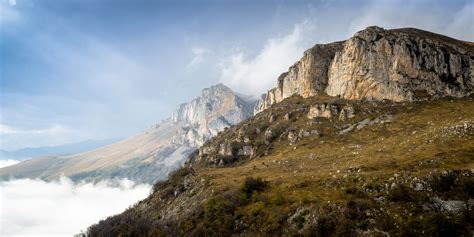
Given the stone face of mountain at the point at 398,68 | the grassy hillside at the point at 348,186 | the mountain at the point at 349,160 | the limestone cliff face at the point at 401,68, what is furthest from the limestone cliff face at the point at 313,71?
the grassy hillside at the point at 348,186

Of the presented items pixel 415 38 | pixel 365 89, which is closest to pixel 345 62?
pixel 365 89

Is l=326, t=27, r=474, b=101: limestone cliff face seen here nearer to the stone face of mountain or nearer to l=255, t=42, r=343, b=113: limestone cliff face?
the stone face of mountain

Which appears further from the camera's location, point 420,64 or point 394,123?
point 420,64

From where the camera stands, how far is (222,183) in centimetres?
5684

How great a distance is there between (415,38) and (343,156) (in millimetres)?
60553

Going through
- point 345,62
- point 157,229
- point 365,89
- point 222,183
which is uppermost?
point 345,62

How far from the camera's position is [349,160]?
53594 millimetres

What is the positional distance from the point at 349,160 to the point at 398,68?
165 feet

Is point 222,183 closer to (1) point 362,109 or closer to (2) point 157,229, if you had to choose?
(2) point 157,229

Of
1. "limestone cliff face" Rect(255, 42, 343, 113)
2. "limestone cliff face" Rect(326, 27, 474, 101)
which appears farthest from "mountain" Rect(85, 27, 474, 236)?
"limestone cliff face" Rect(255, 42, 343, 113)

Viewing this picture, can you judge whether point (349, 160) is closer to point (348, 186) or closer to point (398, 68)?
point (348, 186)

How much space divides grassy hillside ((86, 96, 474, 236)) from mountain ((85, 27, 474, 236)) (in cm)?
16

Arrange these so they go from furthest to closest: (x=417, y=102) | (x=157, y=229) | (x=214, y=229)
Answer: (x=417, y=102)
(x=157, y=229)
(x=214, y=229)

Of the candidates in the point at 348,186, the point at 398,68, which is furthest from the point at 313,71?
the point at 348,186
